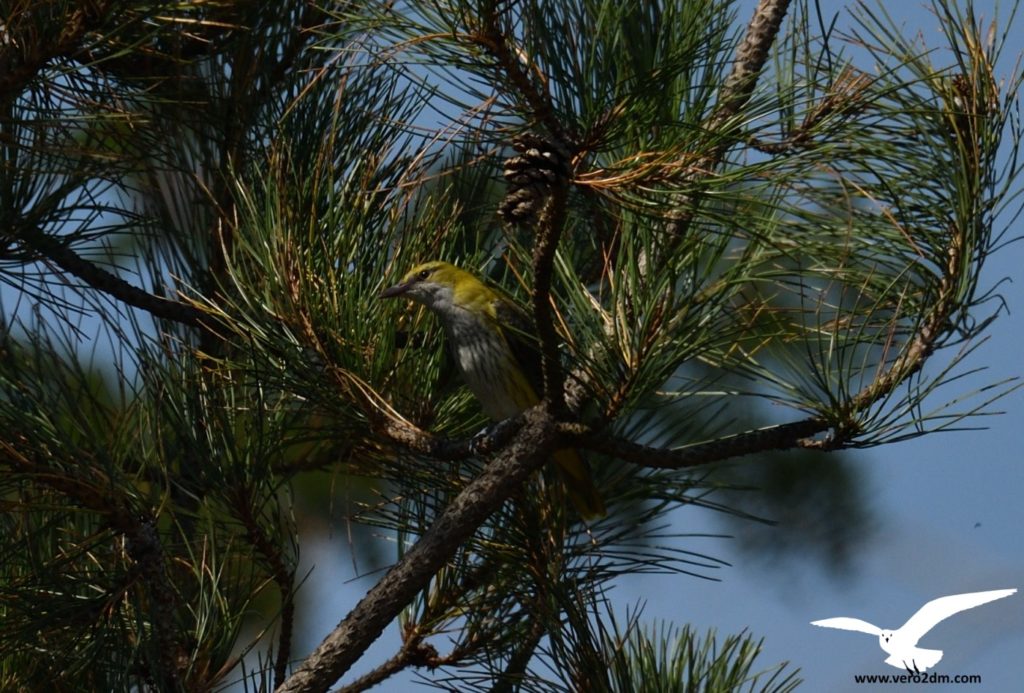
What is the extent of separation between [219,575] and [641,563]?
697mm

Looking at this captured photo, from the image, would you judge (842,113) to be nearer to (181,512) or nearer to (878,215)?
(878,215)

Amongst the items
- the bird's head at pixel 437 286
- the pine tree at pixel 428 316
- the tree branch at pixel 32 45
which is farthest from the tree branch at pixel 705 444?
the tree branch at pixel 32 45

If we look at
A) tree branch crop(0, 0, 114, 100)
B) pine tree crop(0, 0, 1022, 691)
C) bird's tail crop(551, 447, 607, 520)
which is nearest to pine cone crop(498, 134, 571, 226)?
pine tree crop(0, 0, 1022, 691)

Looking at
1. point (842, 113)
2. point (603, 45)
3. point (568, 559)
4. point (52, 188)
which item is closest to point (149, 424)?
point (52, 188)

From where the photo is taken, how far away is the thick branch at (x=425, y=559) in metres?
1.85

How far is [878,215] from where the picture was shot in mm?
1992

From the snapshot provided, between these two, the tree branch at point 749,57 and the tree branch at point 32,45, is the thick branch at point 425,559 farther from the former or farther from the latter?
the tree branch at point 32,45

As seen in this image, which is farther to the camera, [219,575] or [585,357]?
[219,575]

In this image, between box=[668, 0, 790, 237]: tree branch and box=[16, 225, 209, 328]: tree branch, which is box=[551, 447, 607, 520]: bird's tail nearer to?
box=[668, 0, 790, 237]: tree branch

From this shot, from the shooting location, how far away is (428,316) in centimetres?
241

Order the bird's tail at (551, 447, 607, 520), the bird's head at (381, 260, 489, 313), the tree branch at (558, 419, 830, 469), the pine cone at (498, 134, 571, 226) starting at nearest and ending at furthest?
the pine cone at (498, 134, 571, 226) < the tree branch at (558, 419, 830, 469) < the bird's head at (381, 260, 489, 313) < the bird's tail at (551, 447, 607, 520)

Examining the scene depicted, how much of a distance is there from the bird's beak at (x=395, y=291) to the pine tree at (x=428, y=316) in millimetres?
33

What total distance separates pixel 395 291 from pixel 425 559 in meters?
0.51

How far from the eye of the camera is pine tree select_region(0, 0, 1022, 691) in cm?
170
